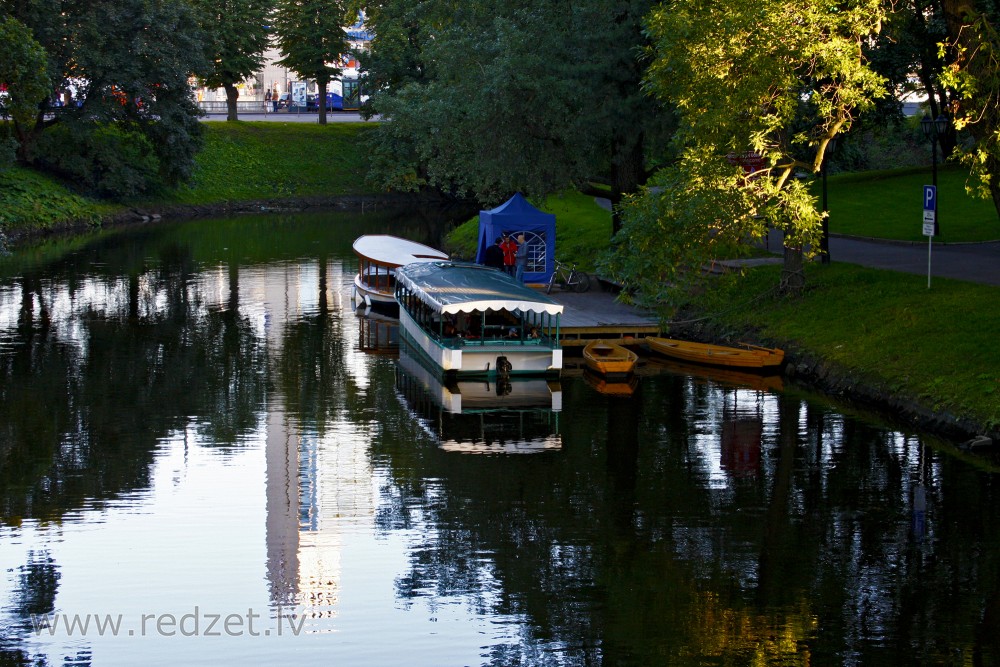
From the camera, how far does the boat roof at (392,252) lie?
45250 mm

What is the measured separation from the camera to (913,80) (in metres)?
59.0

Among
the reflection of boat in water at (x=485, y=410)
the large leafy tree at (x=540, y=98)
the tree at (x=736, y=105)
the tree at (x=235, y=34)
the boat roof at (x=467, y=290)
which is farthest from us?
the tree at (x=235, y=34)

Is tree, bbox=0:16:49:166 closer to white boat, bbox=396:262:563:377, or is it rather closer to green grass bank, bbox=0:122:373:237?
white boat, bbox=396:262:563:377

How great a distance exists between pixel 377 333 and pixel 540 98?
9260mm

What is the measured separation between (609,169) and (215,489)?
25954 millimetres

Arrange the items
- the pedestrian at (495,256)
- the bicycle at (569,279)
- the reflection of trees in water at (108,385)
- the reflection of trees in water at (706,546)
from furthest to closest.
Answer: the bicycle at (569,279) → the pedestrian at (495,256) → the reflection of trees in water at (108,385) → the reflection of trees in water at (706,546)

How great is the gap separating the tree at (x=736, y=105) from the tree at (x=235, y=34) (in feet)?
221

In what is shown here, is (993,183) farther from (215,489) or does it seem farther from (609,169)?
(609,169)

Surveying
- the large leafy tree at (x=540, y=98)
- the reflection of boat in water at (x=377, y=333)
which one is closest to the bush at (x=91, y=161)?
the large leafy tree at (x=540, y=98)

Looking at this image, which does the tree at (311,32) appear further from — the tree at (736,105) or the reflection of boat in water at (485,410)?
the tree at (736,105)

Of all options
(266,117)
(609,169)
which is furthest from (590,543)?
(266,117)

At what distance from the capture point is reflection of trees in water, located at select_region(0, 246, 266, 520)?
2367 cm

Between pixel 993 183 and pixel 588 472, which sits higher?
pixel 993 183

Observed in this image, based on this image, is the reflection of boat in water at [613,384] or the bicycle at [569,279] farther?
the bicycle at [569,279]
